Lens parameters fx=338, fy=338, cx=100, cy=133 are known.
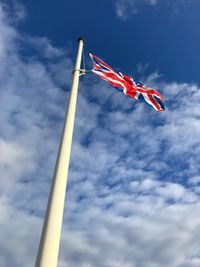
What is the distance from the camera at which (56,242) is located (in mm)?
11508

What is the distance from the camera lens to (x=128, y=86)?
81.0ft

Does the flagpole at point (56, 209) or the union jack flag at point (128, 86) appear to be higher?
the union jack flag at point (128, 86)

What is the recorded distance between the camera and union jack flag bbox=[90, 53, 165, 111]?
76.9 ft

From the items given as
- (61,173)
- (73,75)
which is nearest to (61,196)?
(61,173)

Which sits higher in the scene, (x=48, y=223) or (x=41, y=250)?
(x=48, y=223)

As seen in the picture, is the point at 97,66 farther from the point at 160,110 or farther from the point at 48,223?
the point at 48,223

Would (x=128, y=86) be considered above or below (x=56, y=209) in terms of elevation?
above

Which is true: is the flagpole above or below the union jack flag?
below

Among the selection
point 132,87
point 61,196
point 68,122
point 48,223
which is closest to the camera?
point 48,223

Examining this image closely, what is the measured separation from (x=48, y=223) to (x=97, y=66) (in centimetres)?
1433

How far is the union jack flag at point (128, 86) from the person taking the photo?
76.9ft

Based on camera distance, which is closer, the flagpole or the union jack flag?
the flagpole

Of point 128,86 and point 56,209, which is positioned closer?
point 56,209

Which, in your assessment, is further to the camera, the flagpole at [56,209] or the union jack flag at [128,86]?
the union jack flag at [128,86]
